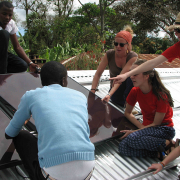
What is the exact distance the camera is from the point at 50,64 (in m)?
1.51

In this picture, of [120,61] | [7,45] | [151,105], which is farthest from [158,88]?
[7,45]

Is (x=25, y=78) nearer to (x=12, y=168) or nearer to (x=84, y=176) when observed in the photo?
(x=12, y=168)

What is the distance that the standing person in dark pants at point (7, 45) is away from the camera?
289cm

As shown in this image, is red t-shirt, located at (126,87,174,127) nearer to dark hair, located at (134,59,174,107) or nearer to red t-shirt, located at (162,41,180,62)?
dark hair, located at (134,59,174,107)

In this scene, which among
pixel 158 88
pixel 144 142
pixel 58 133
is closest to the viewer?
pixel 58 133

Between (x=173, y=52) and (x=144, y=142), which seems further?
(x=173, y=52)

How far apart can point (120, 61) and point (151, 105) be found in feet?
3.59

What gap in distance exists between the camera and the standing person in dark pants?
289cm

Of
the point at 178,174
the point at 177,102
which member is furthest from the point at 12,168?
the point at 177,102

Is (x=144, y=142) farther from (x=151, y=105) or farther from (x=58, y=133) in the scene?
(x=58, y=133)

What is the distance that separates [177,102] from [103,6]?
14.4 m

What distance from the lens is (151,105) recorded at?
92.8 inches

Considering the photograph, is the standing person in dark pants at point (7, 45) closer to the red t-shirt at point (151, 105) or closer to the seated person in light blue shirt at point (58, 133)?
the red t-shirt at point (151, 105)

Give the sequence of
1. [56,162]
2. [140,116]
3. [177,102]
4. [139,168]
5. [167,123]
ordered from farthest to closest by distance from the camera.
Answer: [177,102] < [140,116] < [167,123] < [139,168] < [56,162]
